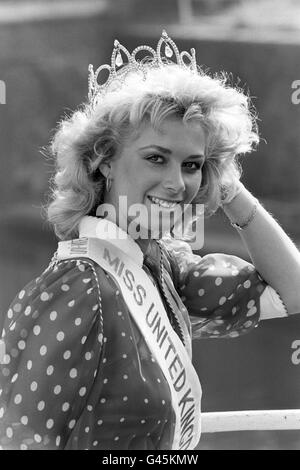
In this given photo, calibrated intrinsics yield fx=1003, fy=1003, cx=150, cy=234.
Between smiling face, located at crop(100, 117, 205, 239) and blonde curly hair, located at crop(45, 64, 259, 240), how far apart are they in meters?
0.01

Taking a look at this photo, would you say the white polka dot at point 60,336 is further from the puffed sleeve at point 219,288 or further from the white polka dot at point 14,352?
the puffed sleeve at point 219,288

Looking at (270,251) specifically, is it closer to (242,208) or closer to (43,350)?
(242,208)

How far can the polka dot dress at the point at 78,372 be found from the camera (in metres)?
1.39

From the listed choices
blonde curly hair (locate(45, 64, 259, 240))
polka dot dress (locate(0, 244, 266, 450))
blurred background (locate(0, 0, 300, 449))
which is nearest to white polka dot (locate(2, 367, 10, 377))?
polka dot dress (locate(0, 244, 266, 450))

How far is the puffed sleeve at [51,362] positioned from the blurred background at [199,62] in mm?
3905

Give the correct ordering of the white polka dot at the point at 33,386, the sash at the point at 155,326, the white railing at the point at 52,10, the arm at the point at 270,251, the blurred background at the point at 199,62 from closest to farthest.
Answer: the white polka dot at the point at 33,386
the sash at the point at 155,326
the arm at the point at 270,251
the blurred background at the point at 199,62
the white railing at the point at 52,10

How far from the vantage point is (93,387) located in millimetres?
1416

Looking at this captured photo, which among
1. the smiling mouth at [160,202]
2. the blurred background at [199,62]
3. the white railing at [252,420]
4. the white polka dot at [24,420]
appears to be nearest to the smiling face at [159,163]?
the smiling mouth at [160,202]

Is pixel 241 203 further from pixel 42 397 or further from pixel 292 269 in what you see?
pixel 42 397

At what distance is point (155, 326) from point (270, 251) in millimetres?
290

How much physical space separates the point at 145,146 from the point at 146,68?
0.54 feet

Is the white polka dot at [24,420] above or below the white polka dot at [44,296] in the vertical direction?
below

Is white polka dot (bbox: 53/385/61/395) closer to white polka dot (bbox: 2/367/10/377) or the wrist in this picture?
white polka dot (bbox: 2/367/10/377)
